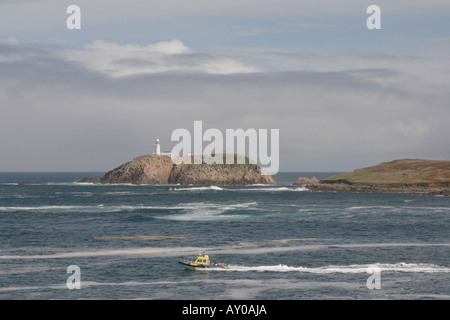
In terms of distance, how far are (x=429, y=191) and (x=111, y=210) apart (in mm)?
105625

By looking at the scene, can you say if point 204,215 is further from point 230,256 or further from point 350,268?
point 350,268

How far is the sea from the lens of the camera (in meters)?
40.1

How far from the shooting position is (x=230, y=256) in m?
54.5

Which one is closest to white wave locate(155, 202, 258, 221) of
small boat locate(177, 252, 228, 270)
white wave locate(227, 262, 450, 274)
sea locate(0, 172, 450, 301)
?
sea locate(0, 172, 450, 301)

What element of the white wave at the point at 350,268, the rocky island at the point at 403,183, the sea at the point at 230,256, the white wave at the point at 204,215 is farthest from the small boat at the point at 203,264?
the rocky island at the point at 403,183

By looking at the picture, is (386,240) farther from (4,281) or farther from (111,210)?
(111,210)

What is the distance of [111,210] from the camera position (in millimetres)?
109562

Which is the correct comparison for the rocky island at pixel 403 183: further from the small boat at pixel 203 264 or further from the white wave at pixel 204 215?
the small boat at pixel 203 264

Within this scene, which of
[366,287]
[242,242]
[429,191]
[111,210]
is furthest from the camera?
[429,191]

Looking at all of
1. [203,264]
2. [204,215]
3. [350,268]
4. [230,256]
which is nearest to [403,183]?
[204,215]

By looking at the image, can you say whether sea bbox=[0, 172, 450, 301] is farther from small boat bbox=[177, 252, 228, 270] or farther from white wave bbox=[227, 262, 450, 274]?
small boat bbox=[177, 252, 228, 270]
